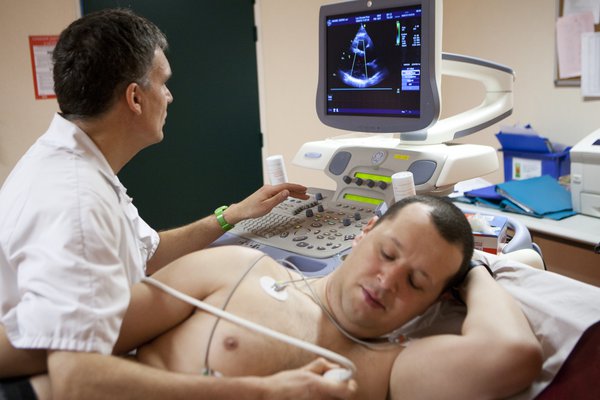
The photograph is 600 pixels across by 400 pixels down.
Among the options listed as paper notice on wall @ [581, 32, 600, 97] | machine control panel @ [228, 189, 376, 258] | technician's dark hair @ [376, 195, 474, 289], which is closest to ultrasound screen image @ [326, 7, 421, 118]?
machine control panel @ [228, 189, 376, 258]

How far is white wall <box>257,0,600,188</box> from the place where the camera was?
3.07 metres

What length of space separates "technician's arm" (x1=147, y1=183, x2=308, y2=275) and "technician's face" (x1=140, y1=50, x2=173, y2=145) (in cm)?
43

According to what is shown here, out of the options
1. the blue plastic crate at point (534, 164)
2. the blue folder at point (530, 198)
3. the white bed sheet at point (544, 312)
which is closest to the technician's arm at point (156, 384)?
the white bed sheet at point (544, 312)

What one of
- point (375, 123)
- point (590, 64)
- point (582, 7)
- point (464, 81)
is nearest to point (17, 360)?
point (375, 123)

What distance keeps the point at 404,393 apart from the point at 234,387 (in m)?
0.36

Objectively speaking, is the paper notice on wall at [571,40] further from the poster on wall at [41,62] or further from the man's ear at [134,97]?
the poster on wall at [41,62]

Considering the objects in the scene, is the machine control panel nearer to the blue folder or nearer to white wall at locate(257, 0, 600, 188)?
the blue folder

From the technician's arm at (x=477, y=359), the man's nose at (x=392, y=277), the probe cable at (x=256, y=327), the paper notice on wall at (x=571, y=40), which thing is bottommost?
the technician's arm at (x=477, y=359)

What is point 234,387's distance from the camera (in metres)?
0.93

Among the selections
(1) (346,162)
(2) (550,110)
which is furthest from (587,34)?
(1) (346,162)

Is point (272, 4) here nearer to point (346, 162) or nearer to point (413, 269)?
point (346, 162)

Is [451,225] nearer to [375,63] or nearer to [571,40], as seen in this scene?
[375,63]

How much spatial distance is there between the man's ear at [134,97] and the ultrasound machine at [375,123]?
55cm

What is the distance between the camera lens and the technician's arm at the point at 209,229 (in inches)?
71.1
